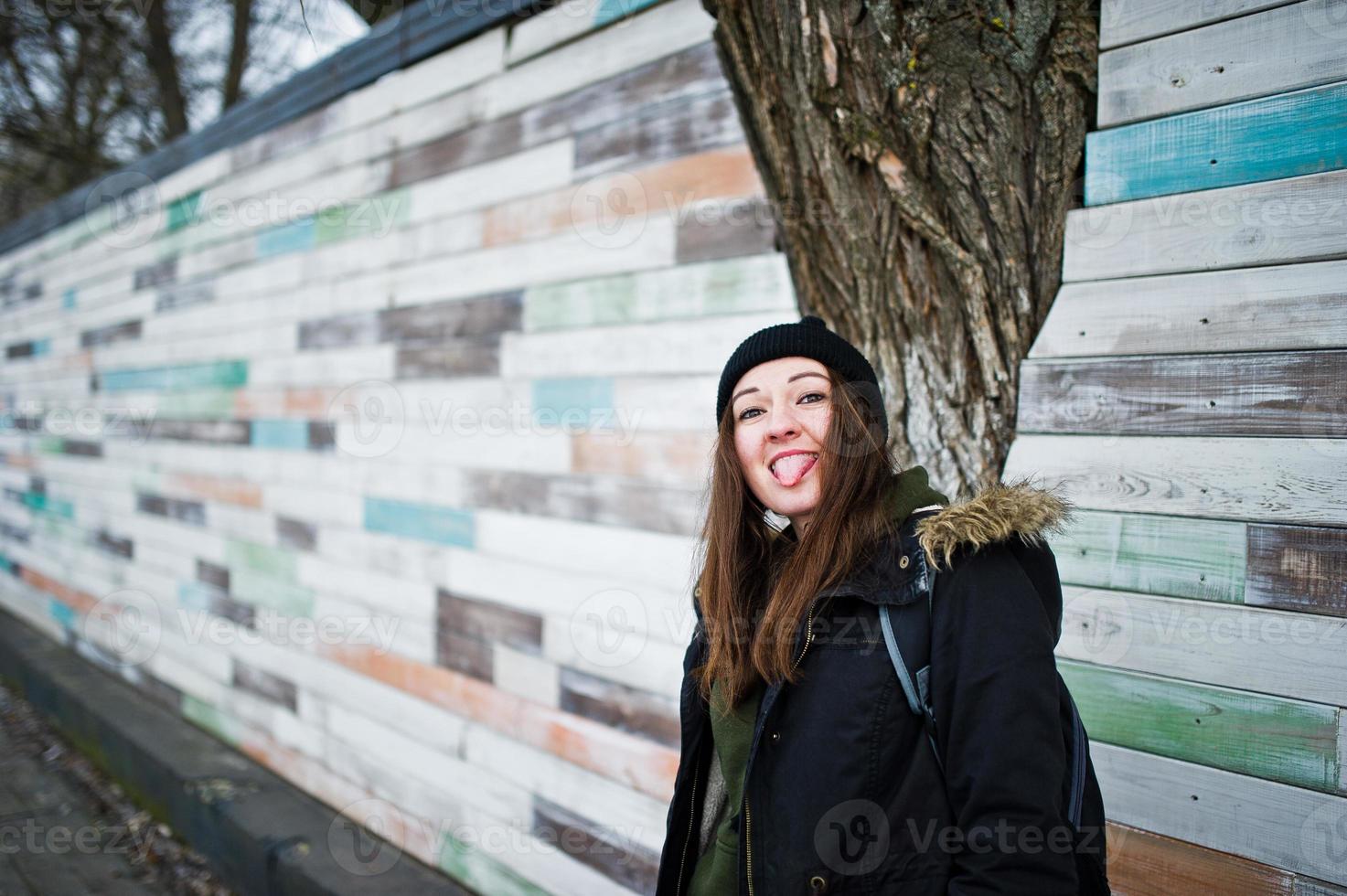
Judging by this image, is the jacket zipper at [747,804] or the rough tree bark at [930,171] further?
the rough tree bark at [930,171]

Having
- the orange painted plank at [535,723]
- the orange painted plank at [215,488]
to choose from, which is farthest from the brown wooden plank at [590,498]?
the orange painted plank at [215,488]

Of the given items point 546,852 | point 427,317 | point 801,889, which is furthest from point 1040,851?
point 427,317

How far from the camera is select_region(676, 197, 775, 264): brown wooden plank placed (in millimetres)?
2334

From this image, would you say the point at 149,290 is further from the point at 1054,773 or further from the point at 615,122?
the point at 1054,773

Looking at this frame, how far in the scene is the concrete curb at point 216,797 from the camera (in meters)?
3.27

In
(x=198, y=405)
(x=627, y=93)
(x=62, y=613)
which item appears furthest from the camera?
(x=62, y=613)

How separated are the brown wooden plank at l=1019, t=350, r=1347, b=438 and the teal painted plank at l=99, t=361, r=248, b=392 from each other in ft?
13.0

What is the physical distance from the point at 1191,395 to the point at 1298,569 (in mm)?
352

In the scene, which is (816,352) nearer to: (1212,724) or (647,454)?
(1212,724)

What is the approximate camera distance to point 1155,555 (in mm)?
1713

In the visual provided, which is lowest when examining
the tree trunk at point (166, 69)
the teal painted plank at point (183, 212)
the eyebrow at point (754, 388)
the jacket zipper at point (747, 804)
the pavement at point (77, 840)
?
the pavement at point (77, 840)

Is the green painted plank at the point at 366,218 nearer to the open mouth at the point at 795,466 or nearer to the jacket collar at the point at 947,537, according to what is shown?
the open mouth at the point at 795,466

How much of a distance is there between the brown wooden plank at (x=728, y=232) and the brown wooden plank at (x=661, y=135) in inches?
7.3

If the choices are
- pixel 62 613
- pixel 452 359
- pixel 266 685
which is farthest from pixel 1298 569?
pixel 62 613
